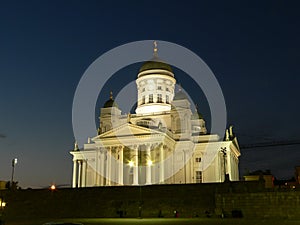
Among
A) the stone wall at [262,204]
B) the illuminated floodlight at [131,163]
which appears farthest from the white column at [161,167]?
the stone wall at [262,204]

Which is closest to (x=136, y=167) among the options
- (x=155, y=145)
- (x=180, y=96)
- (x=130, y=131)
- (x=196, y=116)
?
(x=155, y=145)

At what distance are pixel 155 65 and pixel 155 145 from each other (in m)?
19.9

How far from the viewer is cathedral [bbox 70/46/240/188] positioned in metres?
57.9

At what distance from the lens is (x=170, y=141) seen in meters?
60.3

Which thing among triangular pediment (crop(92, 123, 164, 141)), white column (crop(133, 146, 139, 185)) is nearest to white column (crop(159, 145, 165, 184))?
triangular pediment (crop(92, 123, 164, 141))

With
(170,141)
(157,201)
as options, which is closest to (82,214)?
(157,201)

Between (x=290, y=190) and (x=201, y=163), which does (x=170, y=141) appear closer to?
(x=201, y=163)

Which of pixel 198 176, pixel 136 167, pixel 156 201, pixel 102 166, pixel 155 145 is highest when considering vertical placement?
pixel 155 145

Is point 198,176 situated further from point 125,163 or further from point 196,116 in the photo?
point 125,163

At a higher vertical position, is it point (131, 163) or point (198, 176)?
point (131, 163)

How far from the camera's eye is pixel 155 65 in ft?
237

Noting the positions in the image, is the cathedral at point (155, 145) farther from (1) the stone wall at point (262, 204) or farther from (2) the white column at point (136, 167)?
(1) the stone wall at point (262, 204)

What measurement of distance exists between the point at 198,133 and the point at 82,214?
31792mm

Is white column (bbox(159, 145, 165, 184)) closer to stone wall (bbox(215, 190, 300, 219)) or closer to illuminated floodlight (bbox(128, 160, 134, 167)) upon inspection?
illuminated floodlight (bbox(128, 160, 134, 167))
